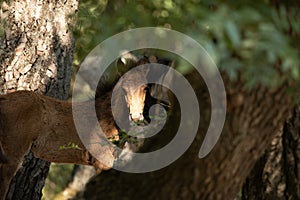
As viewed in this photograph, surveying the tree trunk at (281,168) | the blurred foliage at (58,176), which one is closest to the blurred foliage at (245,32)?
the tree trunk at (281,168)

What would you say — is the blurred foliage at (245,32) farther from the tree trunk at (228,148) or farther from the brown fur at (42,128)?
the brown fur at (42,128)

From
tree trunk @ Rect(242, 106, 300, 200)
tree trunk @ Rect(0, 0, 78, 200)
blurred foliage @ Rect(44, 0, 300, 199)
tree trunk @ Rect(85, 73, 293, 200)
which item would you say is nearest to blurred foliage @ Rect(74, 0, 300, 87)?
blurred foliage @ Rect(44, 0, 300, 199)

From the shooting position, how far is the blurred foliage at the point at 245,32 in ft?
8.61

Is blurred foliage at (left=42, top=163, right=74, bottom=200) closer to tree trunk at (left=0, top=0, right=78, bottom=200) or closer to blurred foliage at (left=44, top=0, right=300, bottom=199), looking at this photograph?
tree trunk at (left=0, top=0, right=78, bottom=200)

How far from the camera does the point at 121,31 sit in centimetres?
459

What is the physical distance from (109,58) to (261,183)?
1.62 meters

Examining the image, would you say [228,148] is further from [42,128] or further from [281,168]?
[42,128]

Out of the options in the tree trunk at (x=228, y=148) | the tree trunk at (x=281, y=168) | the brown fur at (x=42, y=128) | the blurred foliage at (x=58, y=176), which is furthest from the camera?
the blurred foliage at (x=58, y=176)

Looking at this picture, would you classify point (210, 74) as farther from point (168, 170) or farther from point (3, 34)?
point (3, 34)

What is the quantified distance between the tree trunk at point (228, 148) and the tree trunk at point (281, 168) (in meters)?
1.21

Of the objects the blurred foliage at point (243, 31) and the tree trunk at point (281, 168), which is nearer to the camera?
the blurred foliage at point (243, 31)

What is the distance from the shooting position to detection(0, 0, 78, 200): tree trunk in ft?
21.2

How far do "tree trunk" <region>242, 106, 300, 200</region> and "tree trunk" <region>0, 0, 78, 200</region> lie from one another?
248 cm

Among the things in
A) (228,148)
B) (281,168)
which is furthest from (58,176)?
(228,148)
